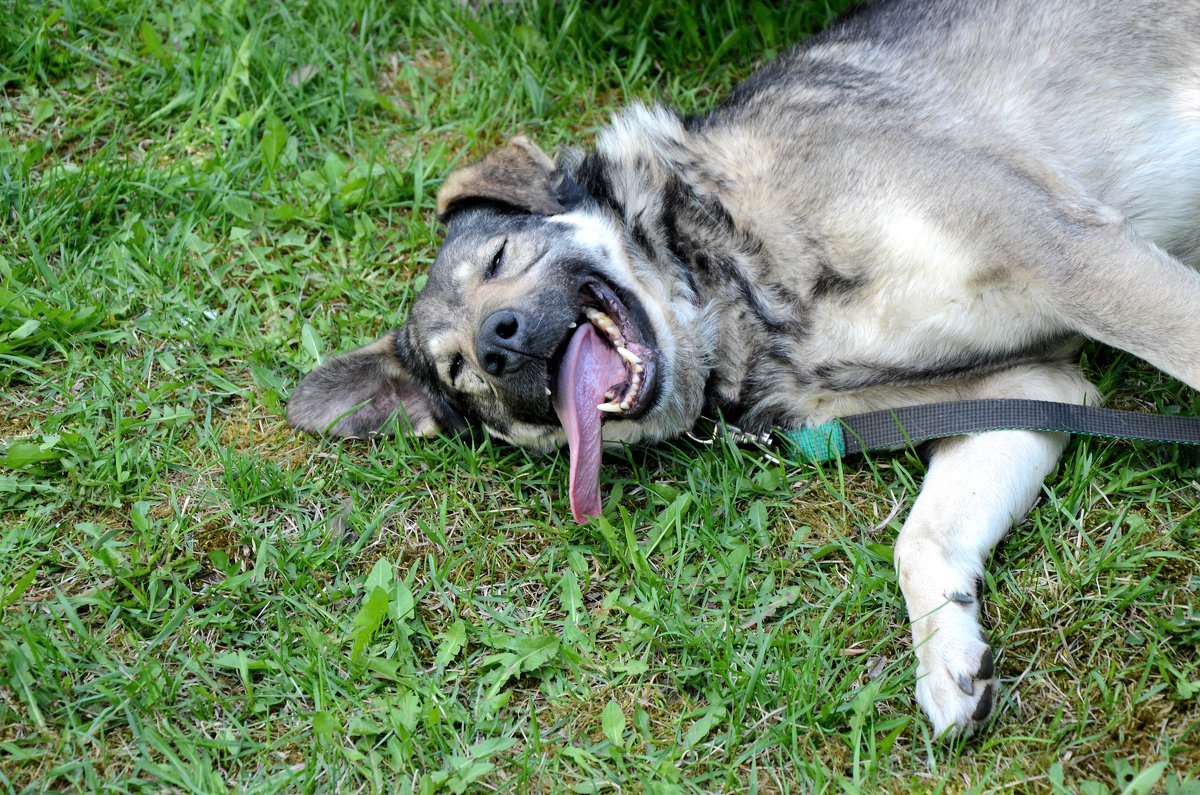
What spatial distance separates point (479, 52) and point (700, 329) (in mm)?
2484

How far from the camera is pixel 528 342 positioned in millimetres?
3338

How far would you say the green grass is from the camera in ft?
9.22

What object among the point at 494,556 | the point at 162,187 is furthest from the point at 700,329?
the point at 162,187

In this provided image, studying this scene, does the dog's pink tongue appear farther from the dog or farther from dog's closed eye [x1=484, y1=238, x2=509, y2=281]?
dog's closed eye [x1=484, y1=238, x2=509, y2=281]

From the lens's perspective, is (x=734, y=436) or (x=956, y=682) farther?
(x=734, y=436)

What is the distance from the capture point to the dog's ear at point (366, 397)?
3.79m

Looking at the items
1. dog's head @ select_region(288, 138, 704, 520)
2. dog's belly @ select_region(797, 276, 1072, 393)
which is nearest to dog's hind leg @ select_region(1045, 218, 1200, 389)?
dog's belly @ select_region(797, 276, 1072, 393)

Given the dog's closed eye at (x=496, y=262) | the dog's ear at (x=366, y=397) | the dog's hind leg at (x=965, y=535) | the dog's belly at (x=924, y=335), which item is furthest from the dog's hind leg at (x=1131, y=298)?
the dog's ear at (x=366, y=397)

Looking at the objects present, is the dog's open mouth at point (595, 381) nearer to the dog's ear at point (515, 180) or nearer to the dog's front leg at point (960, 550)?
the dog's ear at point (515, 180)

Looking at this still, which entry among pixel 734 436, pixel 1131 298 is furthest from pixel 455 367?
pixel 1131 298

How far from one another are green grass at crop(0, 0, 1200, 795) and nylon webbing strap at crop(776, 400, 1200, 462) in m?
0.13

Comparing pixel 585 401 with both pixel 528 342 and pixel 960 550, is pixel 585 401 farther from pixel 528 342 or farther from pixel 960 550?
pixel 960 550

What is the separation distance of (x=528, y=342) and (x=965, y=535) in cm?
162

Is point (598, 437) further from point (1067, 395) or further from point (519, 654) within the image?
point (1067, 395)
